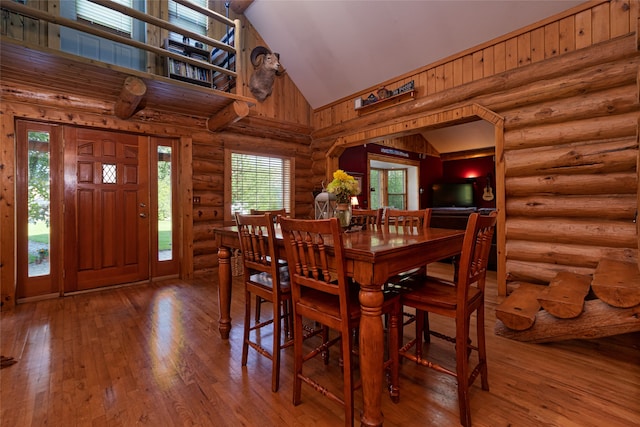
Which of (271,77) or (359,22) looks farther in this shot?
(271,77)

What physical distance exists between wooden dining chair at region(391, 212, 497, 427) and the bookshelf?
4059 mm

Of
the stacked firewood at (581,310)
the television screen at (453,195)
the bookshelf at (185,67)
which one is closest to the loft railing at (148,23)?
the bookshelf at (185,67)

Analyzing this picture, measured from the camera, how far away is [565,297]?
2219 mm

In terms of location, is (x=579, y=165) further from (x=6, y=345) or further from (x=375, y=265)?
(x=6, y=345)

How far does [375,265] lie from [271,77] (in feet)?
15.8

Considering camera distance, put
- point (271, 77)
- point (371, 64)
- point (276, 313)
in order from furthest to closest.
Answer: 1. point (271, 77)
2. point (371, 64)
3. point (276, 313)

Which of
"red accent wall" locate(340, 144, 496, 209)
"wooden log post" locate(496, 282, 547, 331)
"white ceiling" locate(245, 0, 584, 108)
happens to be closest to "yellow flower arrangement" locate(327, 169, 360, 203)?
"wooden log post" locate(496, 282, 547, 331)

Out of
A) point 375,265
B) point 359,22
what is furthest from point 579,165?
point 359,22

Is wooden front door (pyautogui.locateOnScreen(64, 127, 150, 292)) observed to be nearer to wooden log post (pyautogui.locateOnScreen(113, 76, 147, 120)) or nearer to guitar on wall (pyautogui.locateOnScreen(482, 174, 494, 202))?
wooden log post (pyautogui.locateOnScreen(113, 76, 147, 120))

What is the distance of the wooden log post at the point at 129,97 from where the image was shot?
10.7ft

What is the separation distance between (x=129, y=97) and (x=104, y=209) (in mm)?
1496

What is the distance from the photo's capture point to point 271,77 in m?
5.16

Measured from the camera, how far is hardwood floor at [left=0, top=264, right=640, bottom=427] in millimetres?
1511

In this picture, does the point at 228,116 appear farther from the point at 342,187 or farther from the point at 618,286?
the point at 618,286
